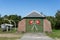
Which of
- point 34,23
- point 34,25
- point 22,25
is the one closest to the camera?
point 22,25

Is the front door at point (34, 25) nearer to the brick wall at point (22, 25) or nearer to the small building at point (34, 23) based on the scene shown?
the small building at point (34, 23)

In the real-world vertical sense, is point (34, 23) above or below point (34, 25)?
above

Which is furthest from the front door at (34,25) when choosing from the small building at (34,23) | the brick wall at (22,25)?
the brick wall at (22,25)

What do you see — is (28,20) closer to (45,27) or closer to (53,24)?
(45,27)

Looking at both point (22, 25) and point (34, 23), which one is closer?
point (22, 25)

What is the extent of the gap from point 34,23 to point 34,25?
1.44 feet

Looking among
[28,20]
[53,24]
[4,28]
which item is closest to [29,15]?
[28,20]

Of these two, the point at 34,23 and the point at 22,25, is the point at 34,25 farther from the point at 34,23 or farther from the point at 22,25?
the point at 22,25

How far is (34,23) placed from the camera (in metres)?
40.7

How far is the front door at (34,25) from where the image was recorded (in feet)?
132

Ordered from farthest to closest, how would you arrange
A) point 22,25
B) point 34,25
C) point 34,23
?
point 34,23 < point 34,25 < point 22,25

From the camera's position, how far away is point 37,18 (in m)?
40.8

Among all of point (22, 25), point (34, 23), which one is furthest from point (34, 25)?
point (22, 25)

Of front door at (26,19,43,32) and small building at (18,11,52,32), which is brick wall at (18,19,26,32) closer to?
small building at (18,11,52,32)
